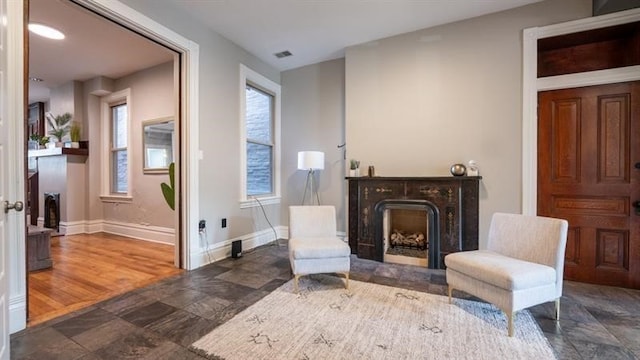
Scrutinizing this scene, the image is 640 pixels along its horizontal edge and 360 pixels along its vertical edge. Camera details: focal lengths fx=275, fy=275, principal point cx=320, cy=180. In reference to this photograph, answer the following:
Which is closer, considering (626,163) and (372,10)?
(626,163)

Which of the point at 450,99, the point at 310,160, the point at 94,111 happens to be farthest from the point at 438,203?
the point at 94,111

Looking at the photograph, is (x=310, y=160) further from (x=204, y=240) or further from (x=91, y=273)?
(x=91, y=273)

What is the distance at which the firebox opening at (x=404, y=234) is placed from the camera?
346cm

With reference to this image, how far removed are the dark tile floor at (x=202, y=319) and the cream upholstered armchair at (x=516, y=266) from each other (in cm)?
27

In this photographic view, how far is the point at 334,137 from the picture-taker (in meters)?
4.27

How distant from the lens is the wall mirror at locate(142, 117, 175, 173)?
4426mm

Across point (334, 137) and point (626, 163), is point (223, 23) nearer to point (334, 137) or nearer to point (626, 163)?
point (334, 137)

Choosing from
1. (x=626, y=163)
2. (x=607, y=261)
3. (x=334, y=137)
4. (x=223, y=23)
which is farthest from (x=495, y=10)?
(x=223, y=23)

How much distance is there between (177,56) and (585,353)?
4.26 m

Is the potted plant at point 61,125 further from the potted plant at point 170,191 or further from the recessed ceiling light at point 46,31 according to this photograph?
the potted plant at point 170,191

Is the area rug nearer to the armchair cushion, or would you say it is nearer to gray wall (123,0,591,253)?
the armchair cushion

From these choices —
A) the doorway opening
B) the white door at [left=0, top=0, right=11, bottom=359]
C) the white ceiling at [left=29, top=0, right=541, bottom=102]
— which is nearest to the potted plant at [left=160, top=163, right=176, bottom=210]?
the doorway opening

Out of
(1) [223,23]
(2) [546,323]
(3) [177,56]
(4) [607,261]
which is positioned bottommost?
(2) [546,323]

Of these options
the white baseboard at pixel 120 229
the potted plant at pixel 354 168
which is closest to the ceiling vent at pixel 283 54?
the potted plant at pixel 354 168
